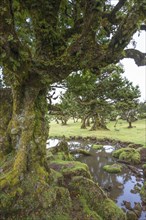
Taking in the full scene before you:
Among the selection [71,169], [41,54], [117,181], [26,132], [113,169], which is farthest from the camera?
[113,169]

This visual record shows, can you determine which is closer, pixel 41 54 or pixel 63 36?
pixel 41 54

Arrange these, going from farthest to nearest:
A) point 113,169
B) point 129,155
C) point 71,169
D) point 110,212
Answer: point 129,155
point 113,169
point 71,169
point 110,212

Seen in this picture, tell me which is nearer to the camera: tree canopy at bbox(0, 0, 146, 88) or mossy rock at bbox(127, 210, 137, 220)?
tree canopy at bbox(0, 0, 146, 88)

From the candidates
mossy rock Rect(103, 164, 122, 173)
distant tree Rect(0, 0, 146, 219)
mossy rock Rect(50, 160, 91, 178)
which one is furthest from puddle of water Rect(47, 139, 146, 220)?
distant tree Rect(0, 0, 146, 219)

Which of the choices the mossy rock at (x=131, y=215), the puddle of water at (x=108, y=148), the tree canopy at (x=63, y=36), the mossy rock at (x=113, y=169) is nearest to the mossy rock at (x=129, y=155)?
the mossy rock at (x=113, y=169)

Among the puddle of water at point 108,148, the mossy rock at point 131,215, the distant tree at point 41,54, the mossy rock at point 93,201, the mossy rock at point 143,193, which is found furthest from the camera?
the puddle of water at point 108,148

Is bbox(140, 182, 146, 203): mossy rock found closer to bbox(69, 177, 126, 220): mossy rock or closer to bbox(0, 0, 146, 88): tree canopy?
bbox(69, 177, 126, 220): mossy rock

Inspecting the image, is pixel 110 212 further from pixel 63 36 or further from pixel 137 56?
pixel 63 36

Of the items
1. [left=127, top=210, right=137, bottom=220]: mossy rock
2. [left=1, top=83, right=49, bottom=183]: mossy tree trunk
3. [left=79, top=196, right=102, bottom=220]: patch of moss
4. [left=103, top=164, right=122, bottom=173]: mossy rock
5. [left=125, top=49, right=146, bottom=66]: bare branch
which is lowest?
[left=127, top=210, right=137, bottom=220]: mossy rock

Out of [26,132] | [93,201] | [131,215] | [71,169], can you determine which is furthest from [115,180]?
[26,132]

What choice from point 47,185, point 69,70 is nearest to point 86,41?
point 69,70

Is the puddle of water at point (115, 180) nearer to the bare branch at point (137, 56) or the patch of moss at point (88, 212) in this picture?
the patch of moss at point (88, 212)

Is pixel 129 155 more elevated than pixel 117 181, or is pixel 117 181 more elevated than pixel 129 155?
pixel 129 155

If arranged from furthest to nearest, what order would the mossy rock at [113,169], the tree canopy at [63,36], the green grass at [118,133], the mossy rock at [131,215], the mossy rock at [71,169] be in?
the green grass at [118,133] → the mossy rock at [113,169] → the mossy rock at [71,169] → the mossy rock at [131,215] → the tree canopy at [63,36]
